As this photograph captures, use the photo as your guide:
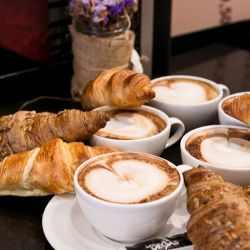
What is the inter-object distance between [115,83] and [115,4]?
18 cm

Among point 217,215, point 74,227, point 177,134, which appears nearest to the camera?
point 217,215

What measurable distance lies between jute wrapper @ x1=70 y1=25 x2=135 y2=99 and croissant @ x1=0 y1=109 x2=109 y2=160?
0.24 metres

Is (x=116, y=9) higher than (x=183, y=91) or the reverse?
higher

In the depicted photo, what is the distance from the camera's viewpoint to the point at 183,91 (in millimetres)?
980

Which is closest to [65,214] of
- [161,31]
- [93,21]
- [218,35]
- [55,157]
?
[55,157]

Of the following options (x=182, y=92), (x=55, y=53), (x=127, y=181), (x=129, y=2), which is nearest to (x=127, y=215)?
(x=127, y=181)

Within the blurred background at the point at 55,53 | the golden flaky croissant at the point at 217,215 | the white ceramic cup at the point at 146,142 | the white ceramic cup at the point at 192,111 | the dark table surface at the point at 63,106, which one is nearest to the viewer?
the golden flaky croissant at the point at 217,215

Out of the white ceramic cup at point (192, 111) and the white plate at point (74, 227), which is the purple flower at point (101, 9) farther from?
the white plate at point (74, 227)

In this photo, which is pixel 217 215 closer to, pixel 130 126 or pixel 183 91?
pixel 130 126

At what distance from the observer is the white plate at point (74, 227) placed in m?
0.64

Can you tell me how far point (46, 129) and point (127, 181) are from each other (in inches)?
8.2

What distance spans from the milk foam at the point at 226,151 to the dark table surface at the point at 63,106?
96mm

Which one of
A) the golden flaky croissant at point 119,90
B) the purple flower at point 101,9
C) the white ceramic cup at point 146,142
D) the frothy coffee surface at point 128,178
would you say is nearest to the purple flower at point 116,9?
the purple flower at point 101,9

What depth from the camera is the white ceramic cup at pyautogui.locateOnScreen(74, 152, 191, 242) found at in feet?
1.96
